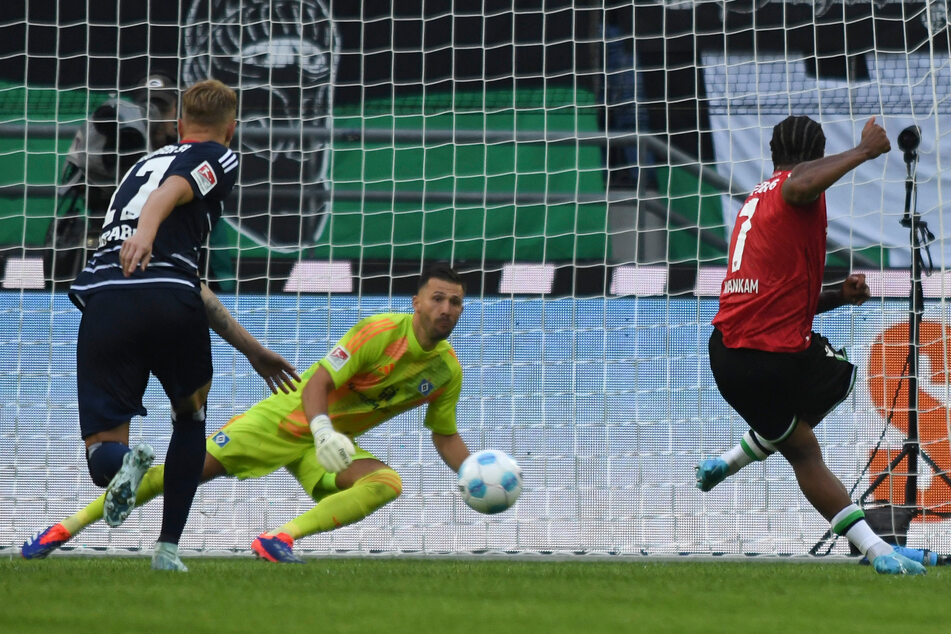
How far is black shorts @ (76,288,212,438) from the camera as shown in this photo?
4.03 meters

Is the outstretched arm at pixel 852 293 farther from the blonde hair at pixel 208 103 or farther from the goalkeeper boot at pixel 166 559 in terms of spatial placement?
the goalkeeper boot at pixel 166 559

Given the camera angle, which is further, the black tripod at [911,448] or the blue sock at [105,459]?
the black tripod at [911,448]

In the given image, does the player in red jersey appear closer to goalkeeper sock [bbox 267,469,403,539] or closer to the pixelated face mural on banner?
goalkeeper sock [bbox 267,469,403,539]

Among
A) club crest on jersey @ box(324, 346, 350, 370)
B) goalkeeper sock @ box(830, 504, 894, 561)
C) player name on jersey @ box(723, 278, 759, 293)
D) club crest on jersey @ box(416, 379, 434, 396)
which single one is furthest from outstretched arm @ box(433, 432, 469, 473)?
goalkeeper sock @ box(830, 504, 894, 561)

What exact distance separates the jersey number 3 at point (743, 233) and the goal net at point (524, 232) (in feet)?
6.18

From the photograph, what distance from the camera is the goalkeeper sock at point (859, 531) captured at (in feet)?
15.7

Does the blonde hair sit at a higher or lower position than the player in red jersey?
higher

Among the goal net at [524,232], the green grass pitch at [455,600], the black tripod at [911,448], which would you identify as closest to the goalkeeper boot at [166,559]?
the green grass pitch at [455,600]

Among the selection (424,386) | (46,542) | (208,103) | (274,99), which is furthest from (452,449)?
(274,99)

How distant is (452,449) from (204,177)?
197cm

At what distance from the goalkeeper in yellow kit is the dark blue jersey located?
3.49 ft

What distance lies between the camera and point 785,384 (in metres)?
4.80

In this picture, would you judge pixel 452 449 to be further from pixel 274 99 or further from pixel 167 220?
pixel 274 99

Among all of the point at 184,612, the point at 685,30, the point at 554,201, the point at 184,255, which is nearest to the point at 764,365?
the point at 184,255
